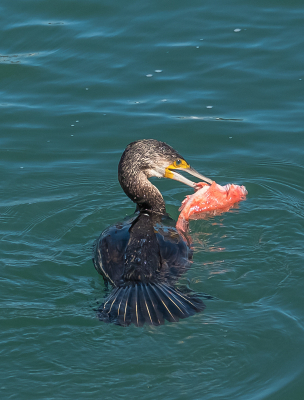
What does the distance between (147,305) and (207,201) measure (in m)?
1.97

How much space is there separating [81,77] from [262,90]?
2.95 metres

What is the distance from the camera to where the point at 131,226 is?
5922mm

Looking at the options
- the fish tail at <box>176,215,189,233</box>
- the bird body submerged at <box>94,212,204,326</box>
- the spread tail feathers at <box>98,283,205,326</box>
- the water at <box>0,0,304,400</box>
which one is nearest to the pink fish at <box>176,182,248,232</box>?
the fish tail at <box>176,215,189,233</box>

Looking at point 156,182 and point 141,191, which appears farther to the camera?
point 156,182

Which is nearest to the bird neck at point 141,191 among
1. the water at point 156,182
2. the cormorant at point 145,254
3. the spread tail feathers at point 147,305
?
the cormorant at point 145,254

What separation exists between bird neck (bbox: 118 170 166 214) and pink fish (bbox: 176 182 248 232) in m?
0.30

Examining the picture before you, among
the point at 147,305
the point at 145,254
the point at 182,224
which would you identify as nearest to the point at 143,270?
the point at 145,254

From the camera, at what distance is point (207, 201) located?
253 inches

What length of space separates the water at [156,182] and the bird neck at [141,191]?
1.43 ft

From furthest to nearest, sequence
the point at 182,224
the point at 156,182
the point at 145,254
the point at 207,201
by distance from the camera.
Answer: the point at 156,182 < the point at 207,201 < the point at 182,224 < the point at 145,254

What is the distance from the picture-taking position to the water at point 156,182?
430 cm

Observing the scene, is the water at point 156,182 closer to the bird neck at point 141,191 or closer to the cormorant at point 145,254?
the cormorant at point 145,254

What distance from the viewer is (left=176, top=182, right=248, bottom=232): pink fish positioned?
6.35 meters

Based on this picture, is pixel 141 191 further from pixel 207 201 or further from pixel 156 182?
pixel 156 182
